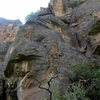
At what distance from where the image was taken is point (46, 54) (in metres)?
16.4

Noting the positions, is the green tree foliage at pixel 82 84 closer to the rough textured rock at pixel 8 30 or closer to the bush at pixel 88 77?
the bush at pixel 88 77

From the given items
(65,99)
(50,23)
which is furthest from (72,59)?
(50,23)

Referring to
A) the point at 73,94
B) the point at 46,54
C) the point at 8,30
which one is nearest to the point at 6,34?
Answer: the point at 8,30

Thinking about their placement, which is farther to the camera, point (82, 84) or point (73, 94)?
point (82, 84)

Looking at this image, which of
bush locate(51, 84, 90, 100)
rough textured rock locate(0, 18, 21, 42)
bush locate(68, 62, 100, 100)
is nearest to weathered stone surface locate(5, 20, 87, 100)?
bush locate(68, 62, 100, 100)

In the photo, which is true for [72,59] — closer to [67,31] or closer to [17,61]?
[17,61]

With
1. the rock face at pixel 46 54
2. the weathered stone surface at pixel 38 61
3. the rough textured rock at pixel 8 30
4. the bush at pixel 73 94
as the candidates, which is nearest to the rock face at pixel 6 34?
the rough textured rock at pixel 8 30

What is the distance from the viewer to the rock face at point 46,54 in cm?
1531

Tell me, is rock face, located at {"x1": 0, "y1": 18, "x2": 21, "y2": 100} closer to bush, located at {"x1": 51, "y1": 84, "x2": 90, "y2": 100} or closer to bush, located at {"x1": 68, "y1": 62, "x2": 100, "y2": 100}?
bush, located at {"x1": 68, "y1": 62, "x2": 100, "y2": 100}

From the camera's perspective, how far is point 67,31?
20.8 m

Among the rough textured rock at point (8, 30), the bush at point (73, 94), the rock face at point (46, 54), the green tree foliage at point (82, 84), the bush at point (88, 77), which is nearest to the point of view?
the bush at point (73, 94)

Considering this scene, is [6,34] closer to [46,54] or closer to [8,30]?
[8,30]

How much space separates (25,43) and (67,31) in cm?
454

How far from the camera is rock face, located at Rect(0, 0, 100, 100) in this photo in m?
15.3
